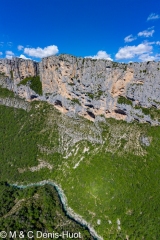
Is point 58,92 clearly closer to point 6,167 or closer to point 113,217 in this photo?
point 6,167

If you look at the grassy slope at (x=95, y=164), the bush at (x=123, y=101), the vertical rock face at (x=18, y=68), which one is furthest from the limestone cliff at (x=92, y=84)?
the grassy slope at (x=95, y=164)

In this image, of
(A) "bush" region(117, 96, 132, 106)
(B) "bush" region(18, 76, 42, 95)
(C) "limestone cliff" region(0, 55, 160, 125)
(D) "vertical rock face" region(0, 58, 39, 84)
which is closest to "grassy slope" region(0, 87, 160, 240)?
(C) "limestone cliff" region(0, 55, 160, 125)

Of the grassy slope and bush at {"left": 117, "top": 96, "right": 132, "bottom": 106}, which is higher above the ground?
bush at {"left": 117, "top": 96, "right": 132, "bottom": 106}

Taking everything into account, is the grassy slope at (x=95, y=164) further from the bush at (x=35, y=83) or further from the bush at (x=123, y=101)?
the bush at (x=123, y=101)

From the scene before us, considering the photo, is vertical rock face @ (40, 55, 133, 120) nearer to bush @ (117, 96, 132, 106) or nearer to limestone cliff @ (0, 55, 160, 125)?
limestone cliff @ (0, 55, 160, 125)

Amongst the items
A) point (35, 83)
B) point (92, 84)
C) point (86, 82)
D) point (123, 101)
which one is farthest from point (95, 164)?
point (35, 83)

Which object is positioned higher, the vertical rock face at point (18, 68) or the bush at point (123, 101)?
the vertical rock face at point (18, 68)

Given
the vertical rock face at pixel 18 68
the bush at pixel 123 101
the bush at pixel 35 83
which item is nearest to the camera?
the bush at pixel 123 101

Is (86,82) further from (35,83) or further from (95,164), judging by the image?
(95,164)
